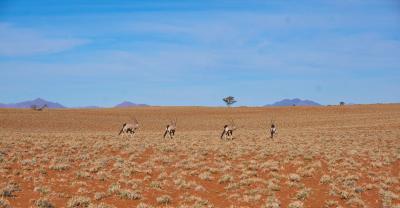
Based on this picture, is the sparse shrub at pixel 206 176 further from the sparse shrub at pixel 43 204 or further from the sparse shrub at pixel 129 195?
the sparse shrub at pixel 43 204

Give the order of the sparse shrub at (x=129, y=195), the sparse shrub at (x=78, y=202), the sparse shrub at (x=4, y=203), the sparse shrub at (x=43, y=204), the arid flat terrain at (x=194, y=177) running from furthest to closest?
1. the sparse shrub at (x=129, y=195)
2. the arid flat terrain at (x=194, y=177)
3. the sparse shrub at (x=78, y=202)
4. the sparse shrub at (x=43, y=204)
5. the sparse shrub at (x=4, y=203)

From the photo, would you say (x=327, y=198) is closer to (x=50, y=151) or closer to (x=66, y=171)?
(x=66, y=171)

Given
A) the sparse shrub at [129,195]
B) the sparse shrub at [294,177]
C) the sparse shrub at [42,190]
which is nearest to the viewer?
the sparse shrub at [129,195]

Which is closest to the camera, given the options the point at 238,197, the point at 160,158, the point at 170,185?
the point at 238,197

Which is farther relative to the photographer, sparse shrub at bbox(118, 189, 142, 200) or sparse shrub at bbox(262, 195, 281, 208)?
sparse shrub at bbox(118, 189, 142, 200)

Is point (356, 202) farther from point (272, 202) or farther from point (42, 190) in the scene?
point (42, 190)

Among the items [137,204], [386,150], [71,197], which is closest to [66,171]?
[71,197]

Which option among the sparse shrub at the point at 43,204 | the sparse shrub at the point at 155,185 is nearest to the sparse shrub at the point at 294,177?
the sparse shrub at the point at 155,185

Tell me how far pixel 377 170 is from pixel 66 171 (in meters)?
15.4

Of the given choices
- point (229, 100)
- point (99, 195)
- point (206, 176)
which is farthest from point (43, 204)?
point (229, 100)

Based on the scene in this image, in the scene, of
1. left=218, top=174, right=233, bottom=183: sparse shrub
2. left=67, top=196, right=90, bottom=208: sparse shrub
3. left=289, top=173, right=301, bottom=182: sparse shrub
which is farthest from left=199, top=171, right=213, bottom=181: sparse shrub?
left=67, top=196, right=90, bottom=208: sparse shrub

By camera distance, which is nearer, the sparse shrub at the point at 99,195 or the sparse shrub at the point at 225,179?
the sparse shrub at the point at 99,195

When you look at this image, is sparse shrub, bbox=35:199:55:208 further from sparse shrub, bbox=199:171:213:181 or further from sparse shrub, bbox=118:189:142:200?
sparse shrub, bbox=199:171:213:181

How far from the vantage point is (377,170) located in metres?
21.7
